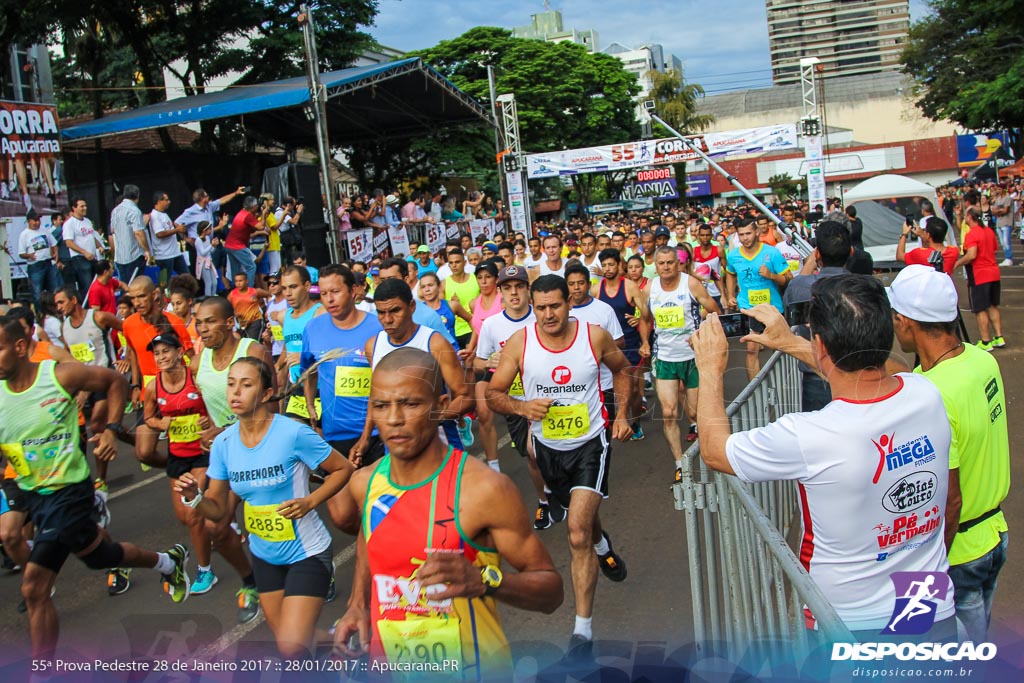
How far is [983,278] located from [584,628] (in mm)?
8353

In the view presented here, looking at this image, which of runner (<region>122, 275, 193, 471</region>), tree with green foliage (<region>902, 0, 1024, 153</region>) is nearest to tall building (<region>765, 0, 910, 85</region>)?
tree with green foliage (<region>902, 0, 1024, 153</region>)

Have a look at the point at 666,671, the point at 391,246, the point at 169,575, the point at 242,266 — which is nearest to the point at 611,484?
the point at 169,575

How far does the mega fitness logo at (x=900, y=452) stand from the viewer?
2.19m

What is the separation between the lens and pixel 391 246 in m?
17.3

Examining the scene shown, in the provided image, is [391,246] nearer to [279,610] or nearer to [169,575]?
[169,575]

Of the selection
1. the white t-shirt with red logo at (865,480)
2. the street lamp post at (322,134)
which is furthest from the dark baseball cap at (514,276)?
the street lamp post at (322,134)

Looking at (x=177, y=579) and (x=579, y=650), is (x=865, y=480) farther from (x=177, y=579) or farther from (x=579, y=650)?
(x=177, y=579)

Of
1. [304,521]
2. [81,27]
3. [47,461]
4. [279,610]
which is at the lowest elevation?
[279,610]

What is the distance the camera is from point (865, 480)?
86.1 inches

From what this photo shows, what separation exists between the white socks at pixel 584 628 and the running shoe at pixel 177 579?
93.5 inches

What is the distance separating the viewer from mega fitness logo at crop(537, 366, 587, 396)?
4797 millimetres

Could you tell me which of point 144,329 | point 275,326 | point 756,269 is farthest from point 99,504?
point 756,269

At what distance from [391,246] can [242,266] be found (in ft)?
12.4

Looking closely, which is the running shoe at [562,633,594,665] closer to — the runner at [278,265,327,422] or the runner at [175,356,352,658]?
the runner at [175,356,352,658]
